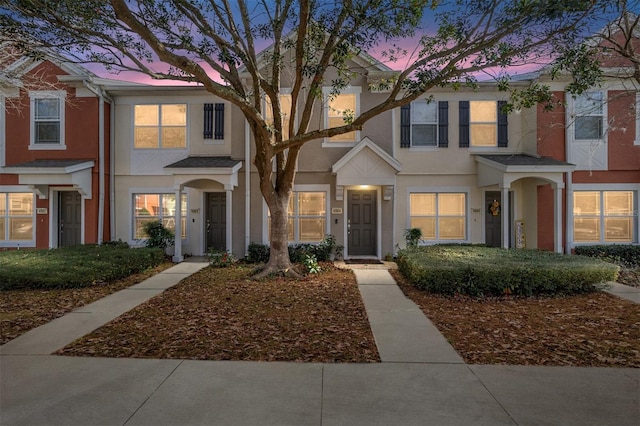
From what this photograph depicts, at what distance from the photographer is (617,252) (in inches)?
453

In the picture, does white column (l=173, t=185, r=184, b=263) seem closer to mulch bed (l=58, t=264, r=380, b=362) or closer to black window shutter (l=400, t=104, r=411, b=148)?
mulch bed (l=58, t=264, r=380, b=362)

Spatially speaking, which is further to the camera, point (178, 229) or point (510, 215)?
point (510, 215)

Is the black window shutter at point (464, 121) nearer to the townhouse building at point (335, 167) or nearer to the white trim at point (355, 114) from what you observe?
the townhouse building at point (335, 167)

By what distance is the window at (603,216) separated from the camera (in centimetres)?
1243

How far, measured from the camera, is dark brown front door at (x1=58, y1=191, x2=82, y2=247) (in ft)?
42.4

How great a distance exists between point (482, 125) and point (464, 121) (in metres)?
0.66

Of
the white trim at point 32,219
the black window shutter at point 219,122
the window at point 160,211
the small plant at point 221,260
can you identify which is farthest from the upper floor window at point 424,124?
the white trim at point 32,219

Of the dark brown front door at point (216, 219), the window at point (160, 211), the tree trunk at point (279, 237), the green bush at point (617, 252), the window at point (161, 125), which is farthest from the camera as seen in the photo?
the dark brown front door at point (216, 219)

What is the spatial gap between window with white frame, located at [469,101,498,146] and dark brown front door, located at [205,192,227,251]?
29.5ft

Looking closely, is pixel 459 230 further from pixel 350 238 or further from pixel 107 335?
pixel 107 335

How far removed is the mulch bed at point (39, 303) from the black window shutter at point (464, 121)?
10.8 m

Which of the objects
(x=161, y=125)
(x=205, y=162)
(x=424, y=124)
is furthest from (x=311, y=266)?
(x=161, y=125)

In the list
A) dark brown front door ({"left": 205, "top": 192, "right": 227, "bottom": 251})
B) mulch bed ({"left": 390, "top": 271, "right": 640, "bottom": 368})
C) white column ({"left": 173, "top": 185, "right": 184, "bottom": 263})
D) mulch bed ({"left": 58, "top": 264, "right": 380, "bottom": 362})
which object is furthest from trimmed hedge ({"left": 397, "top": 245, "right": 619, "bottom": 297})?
white column ({"left": 173, "top": 185, "right": 184, "bottom": 263})

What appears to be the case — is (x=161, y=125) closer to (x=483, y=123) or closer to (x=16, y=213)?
(x=16, y=213)
